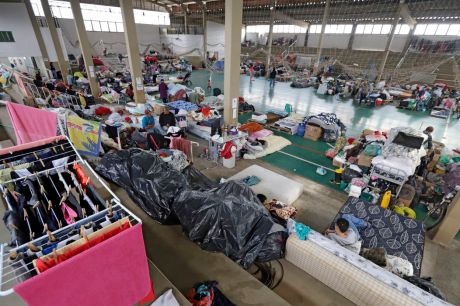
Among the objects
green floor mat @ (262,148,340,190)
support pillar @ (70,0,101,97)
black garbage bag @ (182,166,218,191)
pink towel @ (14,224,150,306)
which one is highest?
support pillar @ (70,0,101,97)

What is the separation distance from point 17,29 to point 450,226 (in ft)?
67.8

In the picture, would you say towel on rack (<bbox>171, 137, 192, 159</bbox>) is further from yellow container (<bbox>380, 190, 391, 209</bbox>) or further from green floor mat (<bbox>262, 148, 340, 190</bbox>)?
yellow container (<bbox>380, 190, 391, 209</bbox>)

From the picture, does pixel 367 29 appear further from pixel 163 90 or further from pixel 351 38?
pixel 163 90

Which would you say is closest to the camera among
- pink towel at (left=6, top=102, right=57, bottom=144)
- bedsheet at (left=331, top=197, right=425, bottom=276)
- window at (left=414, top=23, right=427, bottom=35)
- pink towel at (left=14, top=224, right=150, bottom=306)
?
pink towel at (left=14, top=224, right=150, bottom=306)

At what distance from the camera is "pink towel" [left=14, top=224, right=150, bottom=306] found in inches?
59.7

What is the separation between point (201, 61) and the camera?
26.8 meters

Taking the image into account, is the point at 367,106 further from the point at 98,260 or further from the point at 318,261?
the point at 98,260

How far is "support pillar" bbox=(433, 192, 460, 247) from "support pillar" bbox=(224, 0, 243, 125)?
5.87 m

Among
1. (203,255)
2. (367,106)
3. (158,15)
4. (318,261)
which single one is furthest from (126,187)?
(158,15)

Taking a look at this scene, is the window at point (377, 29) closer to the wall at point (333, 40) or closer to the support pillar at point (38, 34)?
the wall at point (333, 40)

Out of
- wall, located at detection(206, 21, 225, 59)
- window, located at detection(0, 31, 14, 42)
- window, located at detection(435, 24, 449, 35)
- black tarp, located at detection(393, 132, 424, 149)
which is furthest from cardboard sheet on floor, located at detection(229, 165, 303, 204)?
wall, located at detection(206, 21, 225, 59)

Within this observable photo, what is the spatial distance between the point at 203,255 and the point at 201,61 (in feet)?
85.8

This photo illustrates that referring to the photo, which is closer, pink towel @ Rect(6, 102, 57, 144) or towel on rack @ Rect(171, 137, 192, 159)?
pink towel @ Rect(6, 102, 57, 144)

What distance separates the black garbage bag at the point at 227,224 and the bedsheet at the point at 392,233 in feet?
6.50
